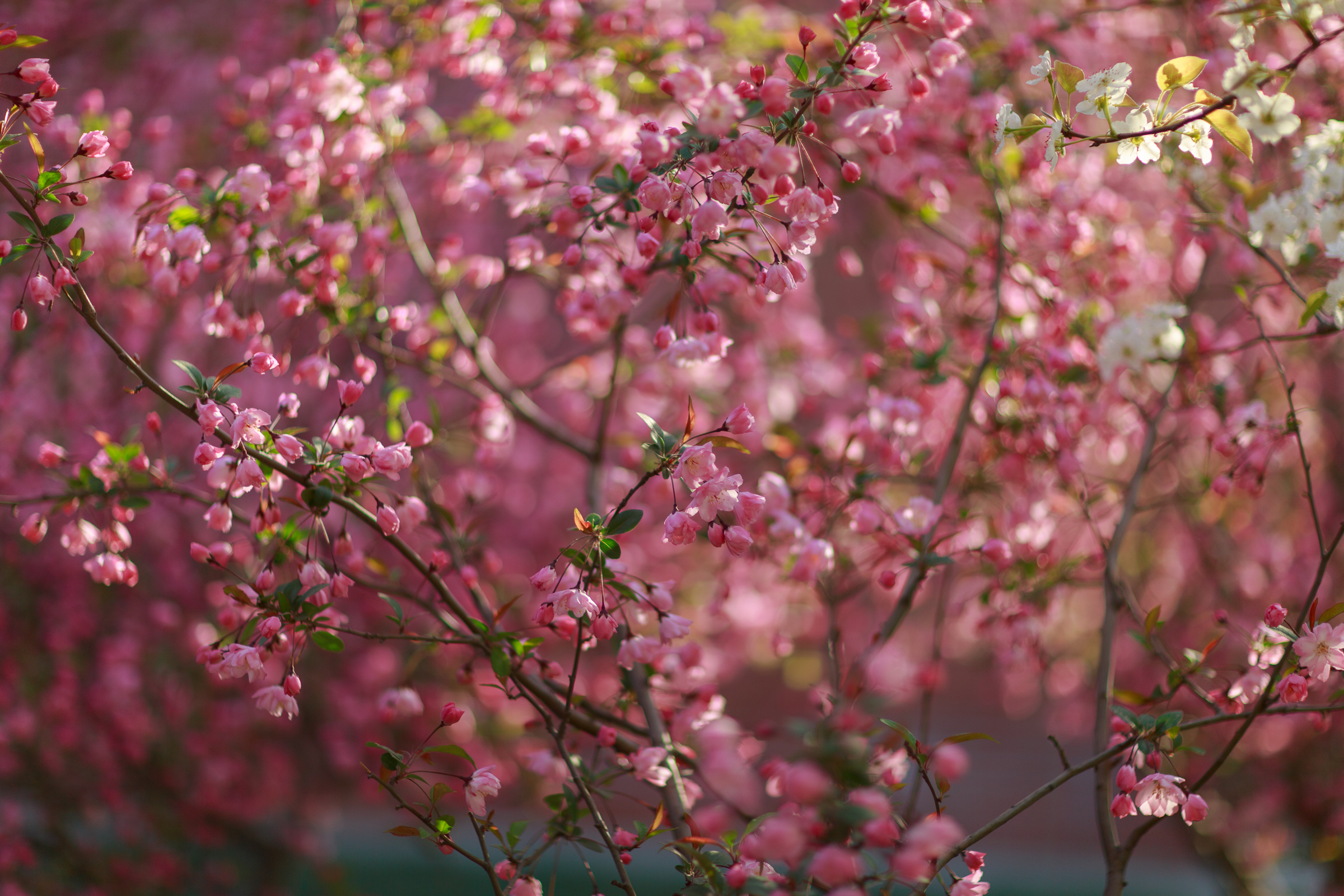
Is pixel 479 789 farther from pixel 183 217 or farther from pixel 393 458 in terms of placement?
pixel 183 217

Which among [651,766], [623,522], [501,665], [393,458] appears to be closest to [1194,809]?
[651,766]

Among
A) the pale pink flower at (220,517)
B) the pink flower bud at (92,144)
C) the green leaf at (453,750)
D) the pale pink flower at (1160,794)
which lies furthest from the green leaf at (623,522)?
the pink flower bud at (92,144)

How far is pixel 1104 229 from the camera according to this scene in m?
2.28

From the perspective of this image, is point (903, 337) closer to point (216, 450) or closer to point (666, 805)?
Result: point (666, 805)

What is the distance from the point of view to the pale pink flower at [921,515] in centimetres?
158

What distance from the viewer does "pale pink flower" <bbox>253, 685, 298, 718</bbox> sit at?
125cm

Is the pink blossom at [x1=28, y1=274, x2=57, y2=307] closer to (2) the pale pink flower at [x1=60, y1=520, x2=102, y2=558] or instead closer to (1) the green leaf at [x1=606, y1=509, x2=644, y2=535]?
(2) the pale pink flower at [x1=60, y1=520, x2=102, y2=558]

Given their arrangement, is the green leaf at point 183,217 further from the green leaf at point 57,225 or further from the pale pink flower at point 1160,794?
the pale pink flower at point 1160,794

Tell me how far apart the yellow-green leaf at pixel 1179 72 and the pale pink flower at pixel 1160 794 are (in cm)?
94

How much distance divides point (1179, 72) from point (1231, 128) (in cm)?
11

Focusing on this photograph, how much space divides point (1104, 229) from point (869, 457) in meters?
0.92

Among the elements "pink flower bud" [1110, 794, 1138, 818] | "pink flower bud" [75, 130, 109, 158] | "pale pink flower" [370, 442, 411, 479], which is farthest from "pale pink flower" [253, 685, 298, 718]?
"pink flower bud" [1110, 794, 1138, 818]

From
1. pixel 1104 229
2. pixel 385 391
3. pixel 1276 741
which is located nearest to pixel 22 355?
pixel 385 391

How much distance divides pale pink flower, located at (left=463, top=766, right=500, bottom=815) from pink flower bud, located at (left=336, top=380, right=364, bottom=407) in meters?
0.57
